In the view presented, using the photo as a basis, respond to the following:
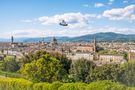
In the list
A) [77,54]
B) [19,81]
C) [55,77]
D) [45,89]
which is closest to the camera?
[45,89]

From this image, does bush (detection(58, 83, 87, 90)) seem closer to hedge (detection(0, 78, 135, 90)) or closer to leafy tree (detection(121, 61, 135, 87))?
hedge (detection(0, 78, 135, 90))

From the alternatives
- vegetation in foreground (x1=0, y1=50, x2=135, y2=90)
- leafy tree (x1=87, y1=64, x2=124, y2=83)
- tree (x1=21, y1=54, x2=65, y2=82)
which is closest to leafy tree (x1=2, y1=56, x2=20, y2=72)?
vegetation in foreground (x1=0, y1=50, x2=135, y2=90)

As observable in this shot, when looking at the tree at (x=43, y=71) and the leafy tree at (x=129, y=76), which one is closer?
the tree at (x=43, y=71)

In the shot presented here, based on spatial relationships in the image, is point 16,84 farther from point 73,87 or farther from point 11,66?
point 11,66

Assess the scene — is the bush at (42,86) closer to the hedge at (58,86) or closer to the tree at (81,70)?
the hedge at (58,86)

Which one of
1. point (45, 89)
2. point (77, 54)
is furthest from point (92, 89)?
point (77, 54)

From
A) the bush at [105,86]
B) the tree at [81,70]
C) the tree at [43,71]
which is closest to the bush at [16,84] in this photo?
the tree at [43,71]

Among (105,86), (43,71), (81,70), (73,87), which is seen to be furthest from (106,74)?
(105,86)

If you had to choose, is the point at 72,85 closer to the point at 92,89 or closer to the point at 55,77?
the point at 92,89
